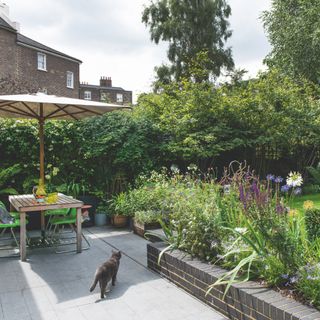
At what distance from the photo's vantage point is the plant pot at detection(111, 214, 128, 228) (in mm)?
7846

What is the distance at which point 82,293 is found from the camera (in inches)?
163

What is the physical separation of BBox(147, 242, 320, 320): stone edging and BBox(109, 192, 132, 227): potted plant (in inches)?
115

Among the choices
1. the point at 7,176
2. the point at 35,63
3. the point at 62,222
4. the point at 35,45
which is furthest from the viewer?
the point at 35,63

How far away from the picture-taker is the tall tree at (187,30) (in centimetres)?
2392

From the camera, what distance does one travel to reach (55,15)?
9750 mm

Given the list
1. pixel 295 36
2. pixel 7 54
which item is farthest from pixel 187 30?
pixel 7 54

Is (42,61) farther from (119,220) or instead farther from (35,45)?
(119,220)

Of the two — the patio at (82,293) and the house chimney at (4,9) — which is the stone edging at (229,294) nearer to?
the patio at (82,293)

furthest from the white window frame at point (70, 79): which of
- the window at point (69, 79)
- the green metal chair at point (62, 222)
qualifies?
the green metal chair at point (62, 222)

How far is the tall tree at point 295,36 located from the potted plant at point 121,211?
14.0 meters

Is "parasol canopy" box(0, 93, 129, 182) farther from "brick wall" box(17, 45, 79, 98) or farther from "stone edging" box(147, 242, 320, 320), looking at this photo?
"brick wall" box(17, 45, 79, 98)

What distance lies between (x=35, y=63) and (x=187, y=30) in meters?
11.5

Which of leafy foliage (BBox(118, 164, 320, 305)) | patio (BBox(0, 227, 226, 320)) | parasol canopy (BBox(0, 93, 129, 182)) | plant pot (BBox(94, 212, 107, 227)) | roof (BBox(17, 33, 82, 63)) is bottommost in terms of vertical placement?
patio (BBox(0, 227, 226, 320))

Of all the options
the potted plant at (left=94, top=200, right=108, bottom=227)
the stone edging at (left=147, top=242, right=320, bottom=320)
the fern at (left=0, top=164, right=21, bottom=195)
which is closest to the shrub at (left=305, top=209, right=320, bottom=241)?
the stone edging at (left=147, top=242, right=320, bottom=320)
